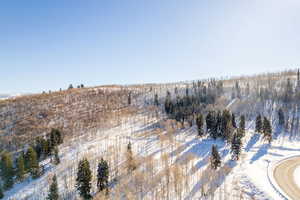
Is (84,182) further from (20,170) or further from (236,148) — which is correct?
(236,148)

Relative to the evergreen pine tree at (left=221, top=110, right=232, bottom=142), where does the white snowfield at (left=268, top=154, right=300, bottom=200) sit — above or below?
below

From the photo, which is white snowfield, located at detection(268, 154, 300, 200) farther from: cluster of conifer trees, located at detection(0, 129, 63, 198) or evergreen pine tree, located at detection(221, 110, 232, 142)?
cluster of conifer trees, located at detection(0, 129, 63, 198)

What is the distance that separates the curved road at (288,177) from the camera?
147 feet

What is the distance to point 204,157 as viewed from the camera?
65875 mm

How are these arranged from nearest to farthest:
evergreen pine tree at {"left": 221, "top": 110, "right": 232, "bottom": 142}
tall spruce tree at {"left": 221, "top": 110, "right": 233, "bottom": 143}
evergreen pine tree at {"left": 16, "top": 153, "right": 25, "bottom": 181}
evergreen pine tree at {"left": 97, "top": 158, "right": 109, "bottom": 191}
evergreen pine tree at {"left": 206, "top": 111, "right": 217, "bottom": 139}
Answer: evergreen pine tree at {"left": 97, "top": 158, "right": 109, "bottom": 191}, evergreen pine tree at {"left": 16, "top": 153, "right": 25, "bottom": 181}, tall spruce tree at {"left": 221, "top": 110, "right": 233, "bottom": 143}, evergreen pine tree at {"left": 221, "top": 110, "right": 232, "bottom": 142}, evergreen pine tree at {"left": 206, "top": 111, "right": 217, "bottom": 139}

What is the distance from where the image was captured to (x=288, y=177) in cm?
5116

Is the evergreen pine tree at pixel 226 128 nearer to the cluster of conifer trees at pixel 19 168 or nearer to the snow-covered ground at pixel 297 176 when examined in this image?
the snow-covered ground at pixel 297 176

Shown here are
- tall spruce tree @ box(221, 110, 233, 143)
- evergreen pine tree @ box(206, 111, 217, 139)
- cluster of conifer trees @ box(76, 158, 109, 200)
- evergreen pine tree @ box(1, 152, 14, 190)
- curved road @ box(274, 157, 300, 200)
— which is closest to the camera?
curved road @ box(274, 157, 300, 200)

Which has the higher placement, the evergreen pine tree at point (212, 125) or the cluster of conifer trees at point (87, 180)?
the evergreen pine tree at point (212, 125)

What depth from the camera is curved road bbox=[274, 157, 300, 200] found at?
44719 millimetres

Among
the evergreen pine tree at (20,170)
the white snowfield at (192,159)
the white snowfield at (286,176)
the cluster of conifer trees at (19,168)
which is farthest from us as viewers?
the evergreen pine tree at (20,170)

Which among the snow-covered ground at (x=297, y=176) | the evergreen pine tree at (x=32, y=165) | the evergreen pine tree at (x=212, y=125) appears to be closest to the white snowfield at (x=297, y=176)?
the snow-covered ground at (x=297, y=176)

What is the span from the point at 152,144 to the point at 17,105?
105 metres

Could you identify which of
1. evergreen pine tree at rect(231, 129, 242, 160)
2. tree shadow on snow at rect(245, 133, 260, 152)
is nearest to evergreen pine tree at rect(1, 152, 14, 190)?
evergreen pine tree at rect(231, 129, 242, 160)
